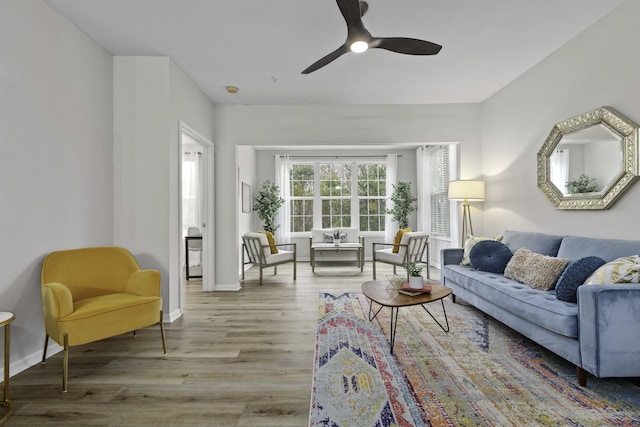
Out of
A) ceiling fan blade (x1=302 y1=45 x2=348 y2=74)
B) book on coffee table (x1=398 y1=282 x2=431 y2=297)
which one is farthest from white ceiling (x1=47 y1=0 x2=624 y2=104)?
book on coffee table (x1=398 y1=282 x2=431 y2=297)

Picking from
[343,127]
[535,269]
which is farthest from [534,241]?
[343,127]

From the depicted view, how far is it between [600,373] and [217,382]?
7.75 feet

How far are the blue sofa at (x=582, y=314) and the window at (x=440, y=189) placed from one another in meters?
2.97

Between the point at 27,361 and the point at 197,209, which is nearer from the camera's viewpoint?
the point at 27,361

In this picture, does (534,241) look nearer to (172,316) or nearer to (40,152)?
(172,316)

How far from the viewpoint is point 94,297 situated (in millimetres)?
2576

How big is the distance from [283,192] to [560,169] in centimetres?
528

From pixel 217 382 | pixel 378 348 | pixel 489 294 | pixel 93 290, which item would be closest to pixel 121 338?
pixel 93 290

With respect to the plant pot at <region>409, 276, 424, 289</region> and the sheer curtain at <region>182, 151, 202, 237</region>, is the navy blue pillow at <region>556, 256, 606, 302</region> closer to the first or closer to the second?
the plant pot at <region>409, 276, 424, 289</region>

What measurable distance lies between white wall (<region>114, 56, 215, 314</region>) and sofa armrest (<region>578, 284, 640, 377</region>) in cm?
351

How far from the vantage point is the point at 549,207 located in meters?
3.37

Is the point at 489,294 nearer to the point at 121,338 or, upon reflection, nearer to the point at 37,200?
the point at 121,338

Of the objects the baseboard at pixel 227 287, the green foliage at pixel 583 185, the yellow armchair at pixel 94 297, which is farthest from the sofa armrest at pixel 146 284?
the green foliage at pixel 583 185

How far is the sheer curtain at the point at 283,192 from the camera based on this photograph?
7285 millimetres
